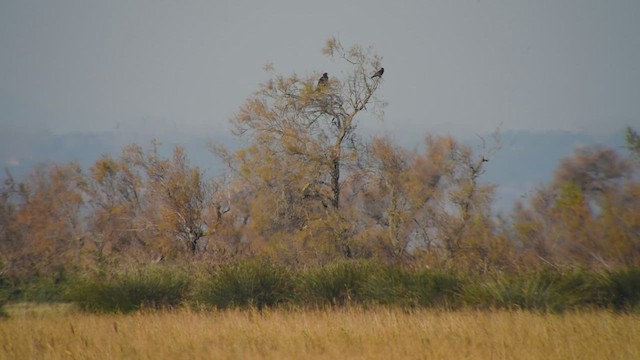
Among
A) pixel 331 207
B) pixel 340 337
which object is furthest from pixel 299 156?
pixel 340 337

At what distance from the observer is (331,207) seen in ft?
86.1

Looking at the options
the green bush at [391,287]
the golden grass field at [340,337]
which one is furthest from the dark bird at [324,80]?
the golden grass field at [340,337]

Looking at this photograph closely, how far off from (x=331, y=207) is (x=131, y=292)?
524 inches

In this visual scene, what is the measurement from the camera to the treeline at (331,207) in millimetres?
21766

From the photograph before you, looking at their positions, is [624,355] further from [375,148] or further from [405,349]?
[375,148]

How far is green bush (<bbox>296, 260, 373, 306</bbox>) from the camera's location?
13344mm

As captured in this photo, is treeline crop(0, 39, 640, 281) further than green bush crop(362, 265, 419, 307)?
Yes

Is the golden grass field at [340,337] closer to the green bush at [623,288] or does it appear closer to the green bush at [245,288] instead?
the green bush at [623,288]

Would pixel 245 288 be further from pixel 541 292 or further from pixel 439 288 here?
pixel 541 292

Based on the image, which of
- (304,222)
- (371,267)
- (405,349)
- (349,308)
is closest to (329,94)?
(304,222)

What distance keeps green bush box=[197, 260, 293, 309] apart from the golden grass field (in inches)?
65.6

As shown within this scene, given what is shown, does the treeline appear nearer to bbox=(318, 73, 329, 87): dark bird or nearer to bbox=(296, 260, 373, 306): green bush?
bbox=(318, 73, 329, 87): dark bird

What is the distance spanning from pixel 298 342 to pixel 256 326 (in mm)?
1539

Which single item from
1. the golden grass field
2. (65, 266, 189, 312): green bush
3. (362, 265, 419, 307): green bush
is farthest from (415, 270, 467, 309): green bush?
(65, 266, 189, 312): green bush
